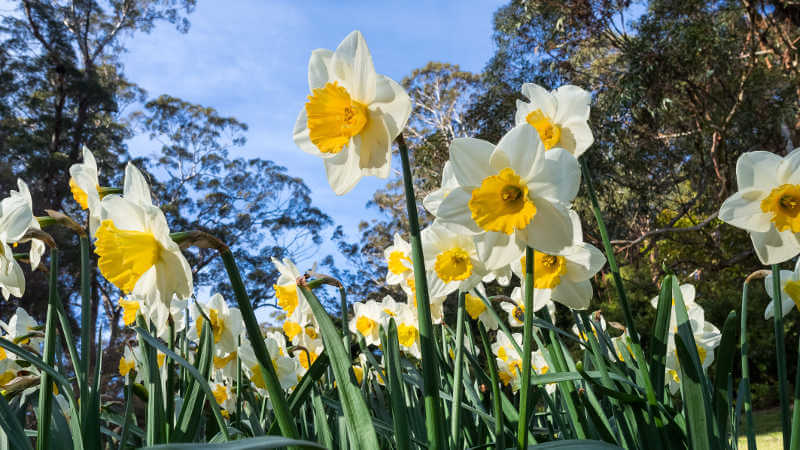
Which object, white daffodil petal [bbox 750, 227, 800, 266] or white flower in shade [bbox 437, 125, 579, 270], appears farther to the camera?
white daffodil petal [bbox 750, 227, 800, 266]

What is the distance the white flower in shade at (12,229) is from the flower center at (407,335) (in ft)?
3.62

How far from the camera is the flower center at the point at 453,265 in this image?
939 mm

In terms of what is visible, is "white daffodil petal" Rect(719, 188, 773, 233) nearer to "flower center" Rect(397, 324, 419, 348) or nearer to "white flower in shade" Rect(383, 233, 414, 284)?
"white flower in shade" Rect(383, 233, 414, 284)

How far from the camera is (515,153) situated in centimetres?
70

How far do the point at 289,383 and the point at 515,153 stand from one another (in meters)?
1.28

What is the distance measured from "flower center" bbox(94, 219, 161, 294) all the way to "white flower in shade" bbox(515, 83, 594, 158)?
63 cm

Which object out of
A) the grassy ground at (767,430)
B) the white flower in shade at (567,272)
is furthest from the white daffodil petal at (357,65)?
the grassy ground at (767,430)

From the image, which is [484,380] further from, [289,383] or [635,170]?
[635,170]

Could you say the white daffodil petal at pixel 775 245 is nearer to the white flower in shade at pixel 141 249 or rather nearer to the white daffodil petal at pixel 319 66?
the white daffodil petal at pixel 319 66

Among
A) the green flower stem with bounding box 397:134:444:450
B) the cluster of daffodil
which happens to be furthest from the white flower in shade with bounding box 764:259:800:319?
the green flower stem with bounding box 397:134:444:450

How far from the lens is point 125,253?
716 mm

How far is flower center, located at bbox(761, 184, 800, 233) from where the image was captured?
2.83 feet

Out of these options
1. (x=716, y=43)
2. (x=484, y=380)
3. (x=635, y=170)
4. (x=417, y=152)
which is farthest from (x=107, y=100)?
(x=484, y=380)

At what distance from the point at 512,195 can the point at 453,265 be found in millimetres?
291
